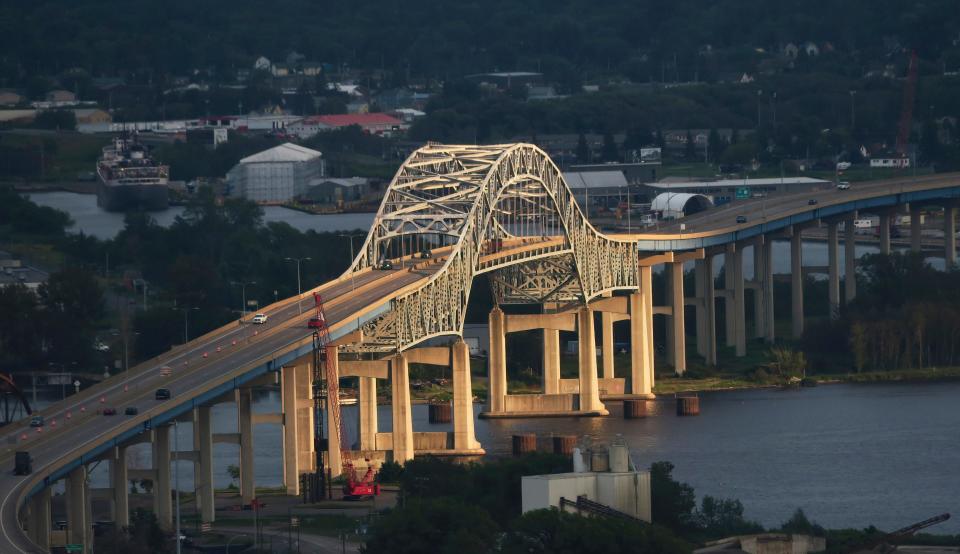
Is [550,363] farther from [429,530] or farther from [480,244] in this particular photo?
[429,530]

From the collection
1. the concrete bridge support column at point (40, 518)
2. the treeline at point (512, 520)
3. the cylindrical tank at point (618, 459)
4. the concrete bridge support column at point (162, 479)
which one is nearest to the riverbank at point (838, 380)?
the treeline at point (512, 520)

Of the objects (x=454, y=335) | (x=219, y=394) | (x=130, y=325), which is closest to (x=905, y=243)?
(x=130, y=325)

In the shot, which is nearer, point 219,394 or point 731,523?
point 731,523

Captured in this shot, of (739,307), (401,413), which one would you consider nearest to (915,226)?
(739,307)

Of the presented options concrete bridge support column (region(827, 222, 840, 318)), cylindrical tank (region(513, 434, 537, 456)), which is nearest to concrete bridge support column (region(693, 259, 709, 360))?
concrete bridge support column (region(827, 222, 840, 318))

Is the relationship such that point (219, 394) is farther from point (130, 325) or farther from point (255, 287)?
point (255, 287)

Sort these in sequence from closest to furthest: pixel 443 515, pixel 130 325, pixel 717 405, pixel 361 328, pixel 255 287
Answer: pixel 443 515 < pixel 361 328 < pixel 717 405 < pixel 130 325 < pixel 255 287

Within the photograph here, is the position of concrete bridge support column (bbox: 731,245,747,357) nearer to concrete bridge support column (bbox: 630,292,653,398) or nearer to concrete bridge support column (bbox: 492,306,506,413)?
concrete bridge support column (bbox: 630,292,653,398)
